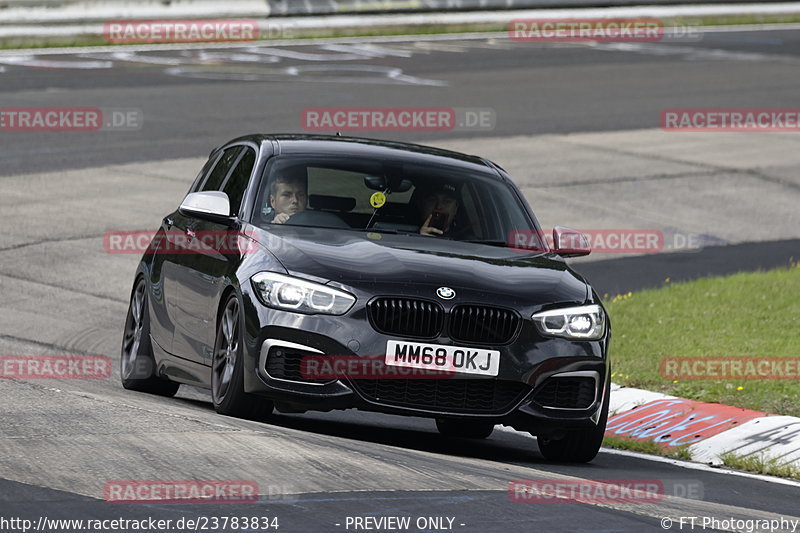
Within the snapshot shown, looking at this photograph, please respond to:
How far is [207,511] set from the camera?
19.7ft

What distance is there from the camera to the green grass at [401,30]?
1102 inches

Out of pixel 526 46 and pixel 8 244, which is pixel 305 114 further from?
pixel 526 46

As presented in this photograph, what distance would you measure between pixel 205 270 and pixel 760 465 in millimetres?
3311

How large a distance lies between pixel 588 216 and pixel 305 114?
569cm

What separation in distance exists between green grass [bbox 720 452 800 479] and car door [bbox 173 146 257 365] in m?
3.07

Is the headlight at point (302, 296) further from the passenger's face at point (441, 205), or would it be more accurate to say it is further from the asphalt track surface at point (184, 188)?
the passenger's face at point (441, 205)

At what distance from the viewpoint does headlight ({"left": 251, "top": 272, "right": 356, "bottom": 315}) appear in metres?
8.09

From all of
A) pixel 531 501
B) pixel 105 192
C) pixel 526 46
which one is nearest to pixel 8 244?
pixel 105 192

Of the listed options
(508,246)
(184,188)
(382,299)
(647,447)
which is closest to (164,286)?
(508,246)

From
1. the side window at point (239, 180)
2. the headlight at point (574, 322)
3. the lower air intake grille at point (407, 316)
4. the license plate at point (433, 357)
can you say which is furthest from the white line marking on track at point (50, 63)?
the license plate at point (433, 357)

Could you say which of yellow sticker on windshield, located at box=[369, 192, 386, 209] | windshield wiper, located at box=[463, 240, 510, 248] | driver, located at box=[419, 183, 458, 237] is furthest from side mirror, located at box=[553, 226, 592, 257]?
yellow sticker on windshield, located at box=[369, 192, 386, 209]

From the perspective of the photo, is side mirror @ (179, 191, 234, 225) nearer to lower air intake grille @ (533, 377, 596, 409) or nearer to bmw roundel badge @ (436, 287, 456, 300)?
bmw roundel badge @ (436, 287, 456, 300)

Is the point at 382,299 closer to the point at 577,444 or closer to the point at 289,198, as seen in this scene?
the point at 289,198

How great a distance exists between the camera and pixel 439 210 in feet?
31.0
